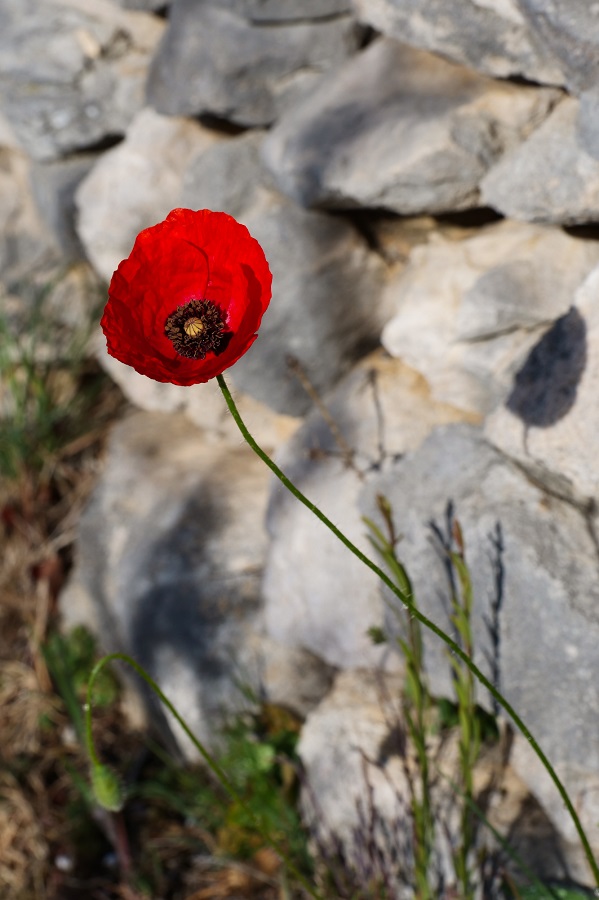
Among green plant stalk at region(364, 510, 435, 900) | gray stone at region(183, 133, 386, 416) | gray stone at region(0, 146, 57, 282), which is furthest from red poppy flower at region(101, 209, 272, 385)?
gray stone at region(0, 146, 57, 282)

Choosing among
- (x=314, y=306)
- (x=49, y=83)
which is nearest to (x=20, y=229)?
(x=49, y=83)

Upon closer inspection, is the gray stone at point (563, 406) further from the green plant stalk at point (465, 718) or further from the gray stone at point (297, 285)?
the gray stone at point (297, 285)

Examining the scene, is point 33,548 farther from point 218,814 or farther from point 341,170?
point 341,170

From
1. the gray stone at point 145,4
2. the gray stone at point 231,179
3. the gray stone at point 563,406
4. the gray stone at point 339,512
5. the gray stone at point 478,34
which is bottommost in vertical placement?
the gray stone at point 339,512

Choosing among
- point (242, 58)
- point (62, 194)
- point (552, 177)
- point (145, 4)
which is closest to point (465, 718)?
point (552, 177)

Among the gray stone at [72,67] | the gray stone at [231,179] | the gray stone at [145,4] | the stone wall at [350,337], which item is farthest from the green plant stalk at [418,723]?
the gray stone at [72,67]

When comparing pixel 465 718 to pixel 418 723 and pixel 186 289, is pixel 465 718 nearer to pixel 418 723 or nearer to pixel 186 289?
pixel 418 723
